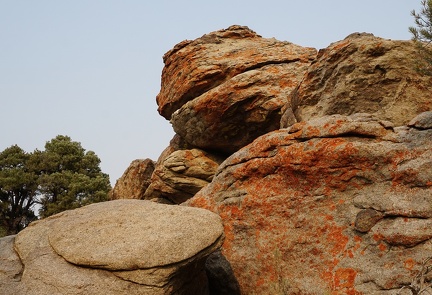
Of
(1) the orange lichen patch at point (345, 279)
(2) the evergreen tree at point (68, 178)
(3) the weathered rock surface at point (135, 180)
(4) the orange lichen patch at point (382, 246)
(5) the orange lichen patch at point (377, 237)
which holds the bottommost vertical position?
(1) the orange lichen patch at point (345, 279)

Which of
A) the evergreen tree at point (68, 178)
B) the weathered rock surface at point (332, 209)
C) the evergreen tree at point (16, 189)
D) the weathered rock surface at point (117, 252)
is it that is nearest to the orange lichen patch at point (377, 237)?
the weathered rock surface at point (332, 209)

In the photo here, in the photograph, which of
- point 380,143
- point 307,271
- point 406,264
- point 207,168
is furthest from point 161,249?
point 207,168

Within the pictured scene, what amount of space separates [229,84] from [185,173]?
5.16 meters

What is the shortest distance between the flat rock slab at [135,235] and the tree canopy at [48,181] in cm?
3057

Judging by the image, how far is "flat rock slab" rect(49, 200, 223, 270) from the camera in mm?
8562

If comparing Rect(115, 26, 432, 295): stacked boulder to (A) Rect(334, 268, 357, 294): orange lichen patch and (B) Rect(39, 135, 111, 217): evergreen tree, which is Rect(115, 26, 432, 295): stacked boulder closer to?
(A) Rect(334, 268, 357, 294): orange lichen patch

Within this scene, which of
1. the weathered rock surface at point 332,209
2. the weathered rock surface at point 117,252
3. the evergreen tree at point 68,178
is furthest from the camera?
the evergreen tree at point 68,178

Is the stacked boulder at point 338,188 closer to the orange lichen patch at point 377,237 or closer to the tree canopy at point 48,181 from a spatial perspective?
the orange lichen patch at point 377,237

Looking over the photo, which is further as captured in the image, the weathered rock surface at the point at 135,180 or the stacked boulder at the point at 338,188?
the weathered rock surface at the point at 135,180

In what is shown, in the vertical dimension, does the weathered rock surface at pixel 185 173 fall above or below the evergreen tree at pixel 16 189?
below

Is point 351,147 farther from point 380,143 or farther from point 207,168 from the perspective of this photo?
point 207,168

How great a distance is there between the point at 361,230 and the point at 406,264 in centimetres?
116

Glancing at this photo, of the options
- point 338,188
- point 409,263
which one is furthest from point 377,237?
point 338,188

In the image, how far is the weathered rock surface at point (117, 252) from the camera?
841 cm
